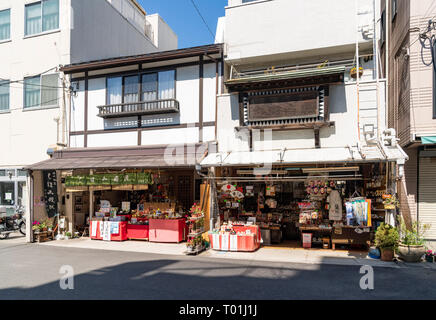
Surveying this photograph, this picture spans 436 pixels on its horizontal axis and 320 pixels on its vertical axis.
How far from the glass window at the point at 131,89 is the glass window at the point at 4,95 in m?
7.83

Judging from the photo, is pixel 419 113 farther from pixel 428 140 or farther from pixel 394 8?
pixel 394 8

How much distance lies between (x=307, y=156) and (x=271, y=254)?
12.6ft

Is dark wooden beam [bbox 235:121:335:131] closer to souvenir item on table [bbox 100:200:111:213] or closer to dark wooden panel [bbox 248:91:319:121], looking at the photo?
dark wooden panel [bbox 248:91:319:121]

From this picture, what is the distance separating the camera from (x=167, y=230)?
44.3ft

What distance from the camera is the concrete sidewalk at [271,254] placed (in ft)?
32.2

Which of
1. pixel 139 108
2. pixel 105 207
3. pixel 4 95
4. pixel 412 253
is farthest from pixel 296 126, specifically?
pixel 4 95

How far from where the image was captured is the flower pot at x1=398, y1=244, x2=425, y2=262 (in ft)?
30.9

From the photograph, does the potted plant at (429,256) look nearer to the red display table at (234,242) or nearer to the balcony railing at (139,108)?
the red display table at (234,242)

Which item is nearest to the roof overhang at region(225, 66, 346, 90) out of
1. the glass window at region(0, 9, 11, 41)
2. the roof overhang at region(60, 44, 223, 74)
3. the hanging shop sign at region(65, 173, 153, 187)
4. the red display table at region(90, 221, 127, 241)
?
the roof overhang at region(60, 44, 223, 74)

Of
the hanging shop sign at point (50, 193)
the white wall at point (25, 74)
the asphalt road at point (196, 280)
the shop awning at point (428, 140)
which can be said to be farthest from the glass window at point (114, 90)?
the shop awning at point (428, 140)
